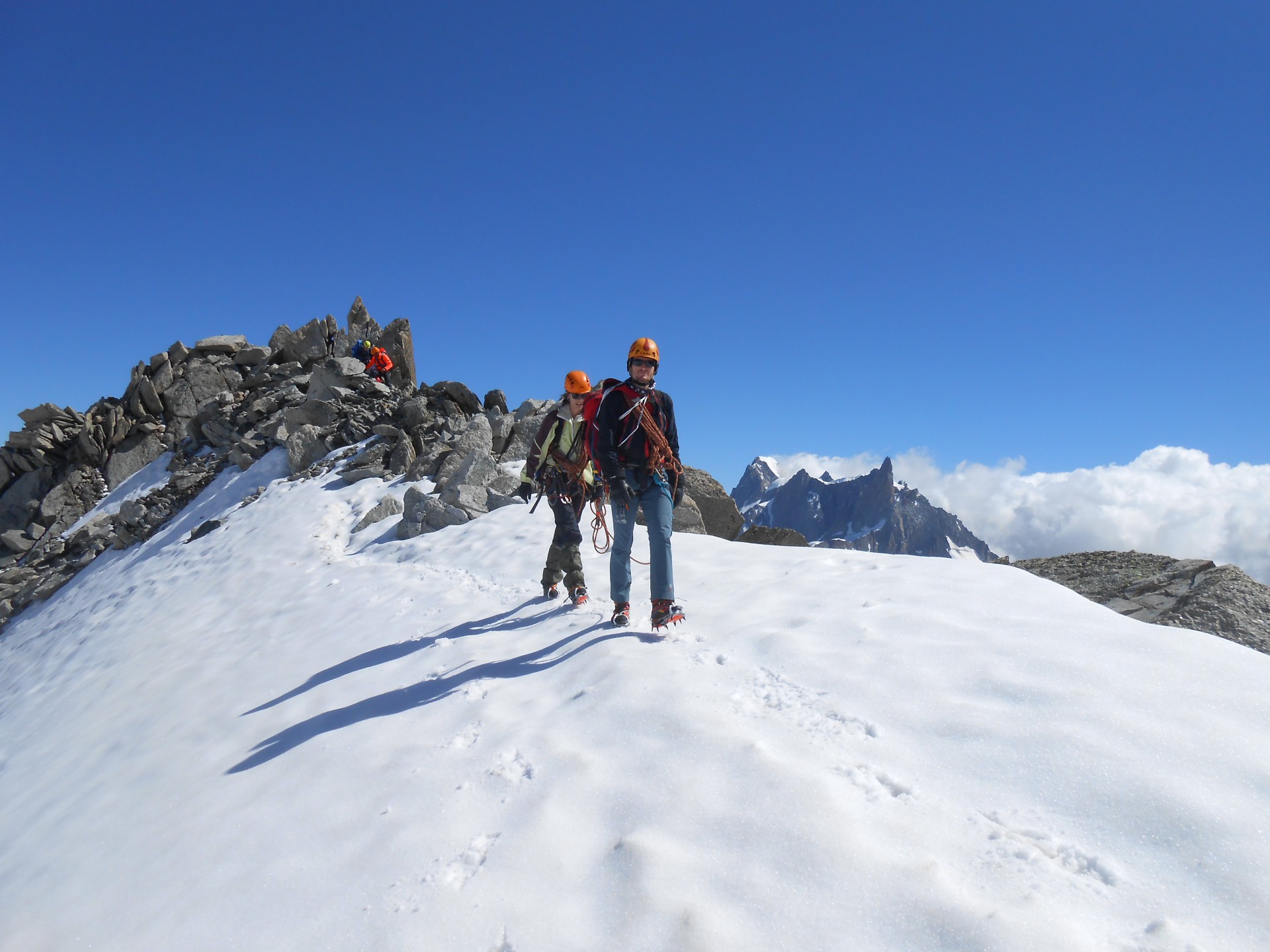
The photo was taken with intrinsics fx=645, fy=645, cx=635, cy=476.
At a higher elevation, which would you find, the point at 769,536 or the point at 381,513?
the point at 381,513

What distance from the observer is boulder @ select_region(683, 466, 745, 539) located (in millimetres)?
12734

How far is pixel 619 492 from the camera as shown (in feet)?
20.0

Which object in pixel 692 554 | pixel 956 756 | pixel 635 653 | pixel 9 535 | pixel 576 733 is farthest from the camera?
pixel 9 535

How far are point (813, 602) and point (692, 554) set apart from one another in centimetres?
297

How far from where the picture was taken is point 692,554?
9.00m

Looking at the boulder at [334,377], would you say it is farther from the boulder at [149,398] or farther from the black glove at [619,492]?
the black glove at [619,492]

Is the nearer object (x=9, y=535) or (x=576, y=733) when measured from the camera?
(x=576, y=733)

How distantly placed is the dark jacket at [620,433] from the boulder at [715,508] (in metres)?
6.53

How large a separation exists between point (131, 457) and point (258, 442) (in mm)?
10331

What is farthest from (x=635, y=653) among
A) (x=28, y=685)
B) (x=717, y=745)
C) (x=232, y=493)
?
(x=232, y=493)

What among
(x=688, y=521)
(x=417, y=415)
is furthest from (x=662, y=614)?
(x=417, y=415)

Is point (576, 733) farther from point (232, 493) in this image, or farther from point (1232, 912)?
point (232, 493)

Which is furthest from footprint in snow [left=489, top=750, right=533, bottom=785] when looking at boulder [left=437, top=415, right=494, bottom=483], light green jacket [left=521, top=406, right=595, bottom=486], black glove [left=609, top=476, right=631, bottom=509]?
boulder [left=437, top=415, right=494, bottom=483]

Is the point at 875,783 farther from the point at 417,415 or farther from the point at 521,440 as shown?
the point at 417,415
